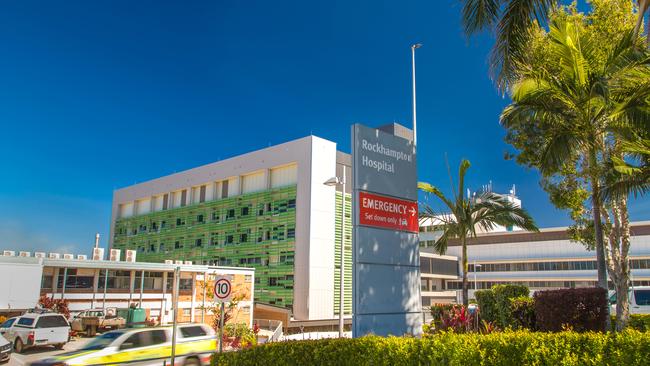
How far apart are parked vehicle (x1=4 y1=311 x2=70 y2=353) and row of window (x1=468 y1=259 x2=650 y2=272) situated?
5845 centimetres

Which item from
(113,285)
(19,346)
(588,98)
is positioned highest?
(588,98)

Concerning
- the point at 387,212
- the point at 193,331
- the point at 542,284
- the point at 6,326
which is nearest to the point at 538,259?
the point at 542,284

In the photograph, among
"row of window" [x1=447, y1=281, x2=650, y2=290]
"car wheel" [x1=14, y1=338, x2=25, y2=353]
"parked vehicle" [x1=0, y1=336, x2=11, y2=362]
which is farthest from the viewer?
"row of window" [x1=447, y1=281, x2=650, y2=290]

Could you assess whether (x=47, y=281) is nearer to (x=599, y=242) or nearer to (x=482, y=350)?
(x=599, y=242)

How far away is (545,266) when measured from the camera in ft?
231

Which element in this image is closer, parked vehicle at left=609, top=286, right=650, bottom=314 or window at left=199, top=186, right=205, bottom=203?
parked vehicle at left=609, top=286, right=650, bottom=314

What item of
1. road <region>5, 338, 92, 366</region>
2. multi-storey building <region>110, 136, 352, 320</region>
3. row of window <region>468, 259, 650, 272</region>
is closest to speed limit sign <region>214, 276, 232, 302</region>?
road <region>5, 338, 92, 366</region>

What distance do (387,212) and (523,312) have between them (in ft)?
34.9

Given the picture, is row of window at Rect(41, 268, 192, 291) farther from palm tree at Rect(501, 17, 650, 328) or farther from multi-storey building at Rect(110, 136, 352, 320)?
palm tree at Rect(501, 17, 650, 328)

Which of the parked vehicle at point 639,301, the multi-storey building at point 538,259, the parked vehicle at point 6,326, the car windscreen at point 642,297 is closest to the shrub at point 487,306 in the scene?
the parked vehicle at point 639,301

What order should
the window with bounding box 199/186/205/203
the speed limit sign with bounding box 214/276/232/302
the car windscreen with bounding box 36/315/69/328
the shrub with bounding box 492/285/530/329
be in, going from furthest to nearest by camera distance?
the window with bounding box 199/186/205/203, the car windscreen with bounding box 36/315/69/328, the shrub with bounding box 492/285/530/329, the speed limit sign with bounding box 214/276/232/302

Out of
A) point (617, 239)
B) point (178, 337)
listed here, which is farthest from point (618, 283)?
point (178, 337)

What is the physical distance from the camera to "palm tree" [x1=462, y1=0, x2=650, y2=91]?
47.2 feet

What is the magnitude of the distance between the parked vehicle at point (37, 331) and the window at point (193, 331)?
9935 mm
